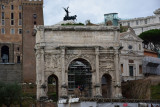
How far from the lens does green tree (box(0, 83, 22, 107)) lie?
53.1m

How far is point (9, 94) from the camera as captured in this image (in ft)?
176

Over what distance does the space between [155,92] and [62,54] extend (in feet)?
43.0

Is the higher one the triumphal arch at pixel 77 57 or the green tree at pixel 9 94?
the triumphal arch at pixel 77 57

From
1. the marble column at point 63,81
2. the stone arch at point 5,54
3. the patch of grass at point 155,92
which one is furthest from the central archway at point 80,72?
the stone arch at point 5,54

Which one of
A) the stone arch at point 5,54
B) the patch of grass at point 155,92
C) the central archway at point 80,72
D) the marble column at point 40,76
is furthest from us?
the stone arch at point 5,54

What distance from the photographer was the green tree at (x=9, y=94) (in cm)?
5306

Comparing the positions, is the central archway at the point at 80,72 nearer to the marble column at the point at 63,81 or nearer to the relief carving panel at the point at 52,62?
the marble column at the point at 63,81

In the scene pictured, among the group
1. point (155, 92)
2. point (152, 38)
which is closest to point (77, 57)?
point (155, 92)

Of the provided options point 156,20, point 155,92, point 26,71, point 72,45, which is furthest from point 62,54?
point 156,20

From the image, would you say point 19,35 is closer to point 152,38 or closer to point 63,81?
point 152,38

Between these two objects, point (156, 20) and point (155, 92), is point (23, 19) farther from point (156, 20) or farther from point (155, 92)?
point (155, 92)

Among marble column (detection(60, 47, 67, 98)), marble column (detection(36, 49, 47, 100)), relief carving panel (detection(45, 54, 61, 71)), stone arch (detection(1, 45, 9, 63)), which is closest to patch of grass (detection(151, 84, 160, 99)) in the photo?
marble column (detection(60, 47, 67, 98))

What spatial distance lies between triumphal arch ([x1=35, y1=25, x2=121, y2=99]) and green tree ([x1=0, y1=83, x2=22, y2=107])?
15.5 ft

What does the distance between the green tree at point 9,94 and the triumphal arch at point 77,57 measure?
4.71 meters
